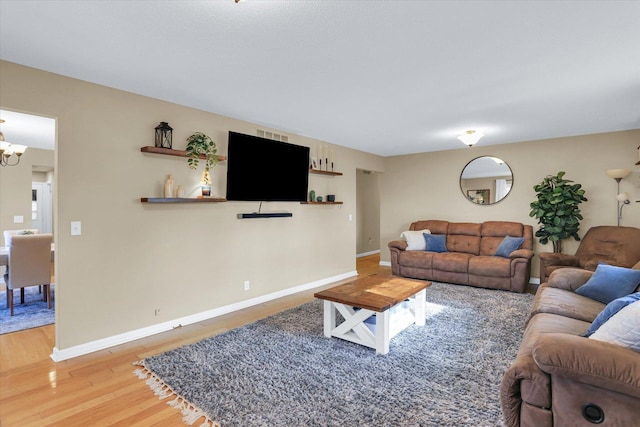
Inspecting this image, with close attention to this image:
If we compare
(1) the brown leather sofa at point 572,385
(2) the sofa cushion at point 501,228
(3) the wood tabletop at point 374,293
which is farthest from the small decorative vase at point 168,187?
(2) the sofa cushion at point 501,228

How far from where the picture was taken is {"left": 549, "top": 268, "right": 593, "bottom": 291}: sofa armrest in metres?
3.00

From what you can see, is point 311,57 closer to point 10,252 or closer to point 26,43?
point 26,43

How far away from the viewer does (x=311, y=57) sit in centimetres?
241

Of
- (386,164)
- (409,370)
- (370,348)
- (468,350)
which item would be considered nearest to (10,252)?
(370,348)

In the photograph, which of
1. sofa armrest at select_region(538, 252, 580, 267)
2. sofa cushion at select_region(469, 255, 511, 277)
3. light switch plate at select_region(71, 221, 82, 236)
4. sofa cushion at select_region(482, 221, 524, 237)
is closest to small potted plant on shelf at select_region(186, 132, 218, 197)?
light switch plate at select_region(71, 221, 82, 236)

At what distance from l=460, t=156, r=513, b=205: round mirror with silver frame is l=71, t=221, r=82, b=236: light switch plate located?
19.1ft

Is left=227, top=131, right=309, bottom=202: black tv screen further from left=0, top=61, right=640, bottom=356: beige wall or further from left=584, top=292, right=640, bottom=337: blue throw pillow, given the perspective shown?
left=584, top=292, right=640, bottom=337: blue throw pillow

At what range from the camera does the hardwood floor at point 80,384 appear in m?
1.98

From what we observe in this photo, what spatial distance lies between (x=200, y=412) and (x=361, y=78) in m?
2.74

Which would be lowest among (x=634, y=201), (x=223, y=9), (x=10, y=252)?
(x=10, y=252)

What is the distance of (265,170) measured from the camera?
4.17m

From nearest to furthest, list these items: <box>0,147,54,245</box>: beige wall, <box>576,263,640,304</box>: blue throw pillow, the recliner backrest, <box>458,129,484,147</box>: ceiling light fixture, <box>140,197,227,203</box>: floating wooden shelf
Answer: <box>576,263,640,304</box>: blue throw pillow, <box>140,197,227,203</box>: floating wooden shelf, the recliner backrest, <box>458,129,484,147</box>: ceiling light fixture, <box>0,147,54,245</box>: beige wall

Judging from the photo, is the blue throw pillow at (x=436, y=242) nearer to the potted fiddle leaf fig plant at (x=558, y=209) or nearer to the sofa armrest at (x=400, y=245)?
the sofa armrest at (x=400, y=245)

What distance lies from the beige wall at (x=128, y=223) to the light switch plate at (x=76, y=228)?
3 cm
